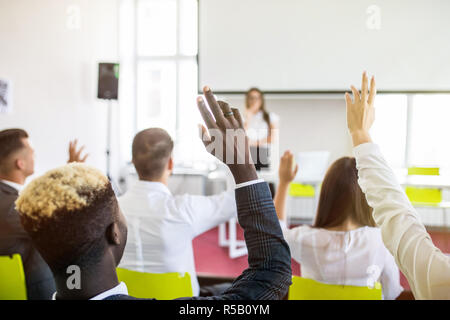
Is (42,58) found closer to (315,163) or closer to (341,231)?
(341,231)

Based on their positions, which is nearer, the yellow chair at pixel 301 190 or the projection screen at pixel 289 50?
the projection screen at pixel 289 50

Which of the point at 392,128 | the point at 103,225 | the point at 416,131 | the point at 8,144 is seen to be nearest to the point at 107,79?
the point at 8,144

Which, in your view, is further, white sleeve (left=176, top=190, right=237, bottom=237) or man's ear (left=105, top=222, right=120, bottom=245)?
white sleeve (left=176, top=190, right=237, bottom=237)

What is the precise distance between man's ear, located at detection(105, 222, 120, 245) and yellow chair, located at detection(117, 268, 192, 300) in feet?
1.70

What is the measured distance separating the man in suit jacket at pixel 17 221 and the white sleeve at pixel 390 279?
1.14 meters

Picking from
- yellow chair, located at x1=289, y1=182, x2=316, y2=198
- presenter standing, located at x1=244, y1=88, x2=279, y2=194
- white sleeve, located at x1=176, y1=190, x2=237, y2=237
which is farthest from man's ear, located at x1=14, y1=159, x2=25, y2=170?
yellow chair, located at x1=289, y1=182, x2=316, y2=198

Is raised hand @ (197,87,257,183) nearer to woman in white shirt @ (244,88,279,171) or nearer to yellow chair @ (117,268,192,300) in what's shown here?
yellow chair @ (117,268,192,300)

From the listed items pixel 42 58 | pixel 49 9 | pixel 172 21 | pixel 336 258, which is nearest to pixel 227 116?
pixel 336 258

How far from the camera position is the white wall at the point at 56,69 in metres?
2.05

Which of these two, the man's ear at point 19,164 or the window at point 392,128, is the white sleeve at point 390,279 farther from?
the man's ear at point 19,164

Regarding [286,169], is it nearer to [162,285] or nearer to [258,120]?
[162,285]

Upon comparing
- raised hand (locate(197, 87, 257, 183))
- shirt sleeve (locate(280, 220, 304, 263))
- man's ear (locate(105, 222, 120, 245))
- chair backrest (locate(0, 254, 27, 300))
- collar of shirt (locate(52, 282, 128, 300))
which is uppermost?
raised hand (locate(197, 87, 257, 183))

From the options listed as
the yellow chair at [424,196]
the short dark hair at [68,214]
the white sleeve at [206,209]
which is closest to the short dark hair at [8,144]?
the white sleeve at [206,209]

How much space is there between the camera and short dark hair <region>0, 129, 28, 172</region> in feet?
4.53
